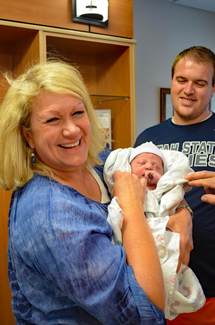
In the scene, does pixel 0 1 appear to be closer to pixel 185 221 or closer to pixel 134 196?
pixel 134 196

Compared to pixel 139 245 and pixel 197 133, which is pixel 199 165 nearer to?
pixel 197 133

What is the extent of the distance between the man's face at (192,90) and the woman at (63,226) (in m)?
1.00

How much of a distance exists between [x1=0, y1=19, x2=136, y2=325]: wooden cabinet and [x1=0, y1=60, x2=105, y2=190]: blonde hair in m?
1.15

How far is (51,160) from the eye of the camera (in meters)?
1.14

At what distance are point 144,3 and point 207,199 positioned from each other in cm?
348

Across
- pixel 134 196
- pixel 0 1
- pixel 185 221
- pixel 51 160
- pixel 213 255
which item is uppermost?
pixel 0 1

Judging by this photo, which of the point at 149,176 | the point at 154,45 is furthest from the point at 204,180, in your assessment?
the point at 154,45

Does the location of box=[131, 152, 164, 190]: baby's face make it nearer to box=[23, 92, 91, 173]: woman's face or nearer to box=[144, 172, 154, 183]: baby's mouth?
box=[144, 172, 154, 183]: baby's mouth

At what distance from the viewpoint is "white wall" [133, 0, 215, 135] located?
4.09 metres

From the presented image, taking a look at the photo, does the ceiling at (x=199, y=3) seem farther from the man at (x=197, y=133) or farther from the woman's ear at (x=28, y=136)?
the woman's ear at (x=28, y=136)

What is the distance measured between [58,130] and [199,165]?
1155 mm

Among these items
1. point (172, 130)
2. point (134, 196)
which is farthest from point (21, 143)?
point (172, 130)

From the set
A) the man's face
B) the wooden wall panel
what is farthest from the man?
the wooden wall panel

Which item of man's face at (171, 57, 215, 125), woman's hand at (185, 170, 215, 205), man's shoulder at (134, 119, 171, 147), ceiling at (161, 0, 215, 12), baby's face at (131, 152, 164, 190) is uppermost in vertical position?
ceiling at (161, 0, 215, 12)
